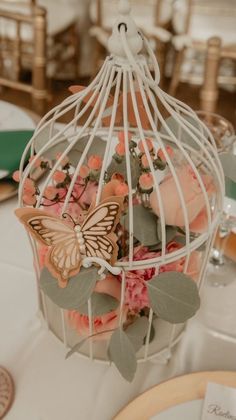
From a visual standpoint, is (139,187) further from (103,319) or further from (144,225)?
(103,319)

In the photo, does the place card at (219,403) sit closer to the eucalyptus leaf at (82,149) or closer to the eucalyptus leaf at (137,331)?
the eucalyptus leaf at (137,331)

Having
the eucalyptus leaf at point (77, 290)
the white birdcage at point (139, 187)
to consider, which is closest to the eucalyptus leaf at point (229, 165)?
the white birdcage at point (139, 187)

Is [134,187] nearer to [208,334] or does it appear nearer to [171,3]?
[208,334]

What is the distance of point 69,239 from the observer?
58cm

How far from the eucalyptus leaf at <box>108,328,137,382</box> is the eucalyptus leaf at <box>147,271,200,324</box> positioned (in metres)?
0.06

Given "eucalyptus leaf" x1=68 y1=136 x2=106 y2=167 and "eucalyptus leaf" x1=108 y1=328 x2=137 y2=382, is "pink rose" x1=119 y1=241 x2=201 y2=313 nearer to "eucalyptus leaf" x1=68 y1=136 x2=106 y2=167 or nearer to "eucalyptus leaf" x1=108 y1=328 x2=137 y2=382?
"eucalyptus leaf" x1=108 y1=328 x2=137 y2=382

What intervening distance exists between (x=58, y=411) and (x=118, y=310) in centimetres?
16

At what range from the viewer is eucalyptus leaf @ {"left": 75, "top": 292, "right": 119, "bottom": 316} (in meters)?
0.64

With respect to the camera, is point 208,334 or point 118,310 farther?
point 208,334

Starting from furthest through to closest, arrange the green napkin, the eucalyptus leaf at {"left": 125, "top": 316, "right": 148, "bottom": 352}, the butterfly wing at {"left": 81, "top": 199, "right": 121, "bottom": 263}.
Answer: the green napkin
the eucalyptus leaf at {"left": 125, "top": 316, "right": 148, "bottom": 352}
the butterfly wing at {"left": 81, "top": 199, "right": 121, "bottom": 263}

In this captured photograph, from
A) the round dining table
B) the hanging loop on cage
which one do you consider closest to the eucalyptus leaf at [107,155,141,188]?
the hanging loop on cage

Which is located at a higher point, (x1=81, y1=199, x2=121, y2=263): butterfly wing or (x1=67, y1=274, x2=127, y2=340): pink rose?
(x1=81, y1=199, x2=121, y2=263): butterfly wing

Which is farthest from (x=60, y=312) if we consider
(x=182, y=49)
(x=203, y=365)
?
(x=182, y=49)

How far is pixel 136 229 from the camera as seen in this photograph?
626mm
